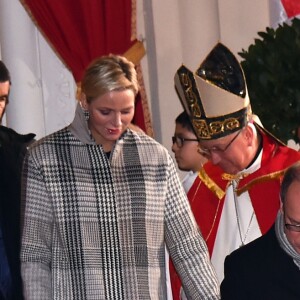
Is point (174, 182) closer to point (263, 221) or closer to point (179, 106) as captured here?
point (263, 221)

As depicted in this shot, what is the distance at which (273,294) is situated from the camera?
3.09 metres

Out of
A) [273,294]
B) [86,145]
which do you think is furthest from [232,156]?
[273,294]

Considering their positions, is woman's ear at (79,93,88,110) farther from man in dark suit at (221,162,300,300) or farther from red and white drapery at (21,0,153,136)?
red and white drapery at (21,0,153,136)

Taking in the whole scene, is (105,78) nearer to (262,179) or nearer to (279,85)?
(262,179)

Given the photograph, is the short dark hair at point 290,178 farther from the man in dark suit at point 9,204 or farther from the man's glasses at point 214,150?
the man in dark suit at point 9,204

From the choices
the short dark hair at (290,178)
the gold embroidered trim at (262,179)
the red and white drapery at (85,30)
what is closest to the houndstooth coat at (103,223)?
the gold embroidered trim at (262,179)

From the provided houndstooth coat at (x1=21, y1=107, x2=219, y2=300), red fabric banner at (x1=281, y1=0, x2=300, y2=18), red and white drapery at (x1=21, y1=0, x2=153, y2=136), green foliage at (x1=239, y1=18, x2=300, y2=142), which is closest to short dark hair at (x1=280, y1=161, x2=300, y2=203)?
houndstooth coat at (x1=21, y1=107, x2=219, y2=300)

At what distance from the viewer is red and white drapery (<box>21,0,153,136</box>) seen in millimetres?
5977

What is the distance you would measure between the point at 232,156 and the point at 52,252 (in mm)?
783

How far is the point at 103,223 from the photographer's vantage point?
3.66 meters

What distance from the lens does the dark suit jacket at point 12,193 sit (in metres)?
3.89

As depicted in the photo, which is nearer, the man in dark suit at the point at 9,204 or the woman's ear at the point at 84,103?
the woman's ear at the point at 84,103

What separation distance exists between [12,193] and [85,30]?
86.4 inches

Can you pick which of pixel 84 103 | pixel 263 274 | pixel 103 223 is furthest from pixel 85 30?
pixel 263 274
